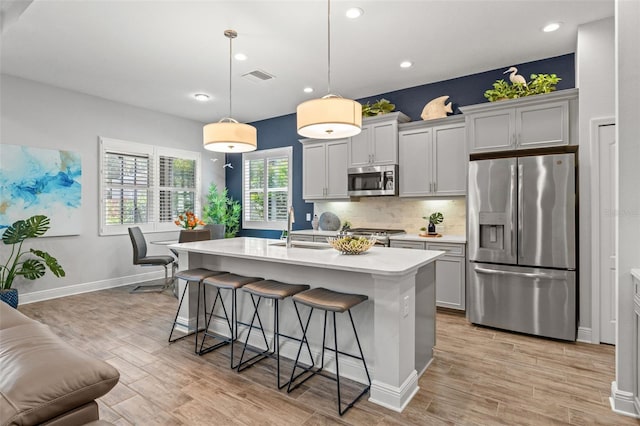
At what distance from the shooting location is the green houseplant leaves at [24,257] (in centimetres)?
424

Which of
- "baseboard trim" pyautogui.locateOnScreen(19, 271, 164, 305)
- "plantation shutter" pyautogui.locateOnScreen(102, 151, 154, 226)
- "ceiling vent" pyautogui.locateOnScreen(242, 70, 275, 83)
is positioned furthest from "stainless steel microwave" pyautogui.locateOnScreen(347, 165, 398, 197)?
"baseboard trim" pyautogui.locateOnScreen(19, 271, 164, 305)

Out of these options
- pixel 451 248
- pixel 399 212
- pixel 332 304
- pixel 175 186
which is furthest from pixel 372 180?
pixel 175 186

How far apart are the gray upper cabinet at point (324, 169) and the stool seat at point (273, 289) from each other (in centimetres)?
274

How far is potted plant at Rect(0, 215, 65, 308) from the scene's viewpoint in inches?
165

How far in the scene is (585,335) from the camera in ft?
11.1

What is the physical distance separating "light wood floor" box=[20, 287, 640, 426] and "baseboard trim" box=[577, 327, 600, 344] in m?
0.15

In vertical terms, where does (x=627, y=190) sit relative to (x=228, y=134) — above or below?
below

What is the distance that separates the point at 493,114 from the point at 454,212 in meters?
1.36

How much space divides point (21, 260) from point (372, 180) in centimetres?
478

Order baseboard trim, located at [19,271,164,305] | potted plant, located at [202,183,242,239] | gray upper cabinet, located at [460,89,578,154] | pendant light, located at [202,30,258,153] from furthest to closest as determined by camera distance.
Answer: potted plant, located at [202,183,242,239]
baseboard trim, located at [19,271,164,305]
gray upper cabinet, located at [460,89,578,154]
pendant light, located at [202,30,258,153]

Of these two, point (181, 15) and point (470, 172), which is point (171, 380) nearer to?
point (181, 15)

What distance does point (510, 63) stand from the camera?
4.22m

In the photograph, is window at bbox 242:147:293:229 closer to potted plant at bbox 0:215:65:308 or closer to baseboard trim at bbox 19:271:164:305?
baseboard trim at bbox 19:271:164:305

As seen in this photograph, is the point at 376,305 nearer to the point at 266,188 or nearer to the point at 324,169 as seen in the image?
the point at 324,169
